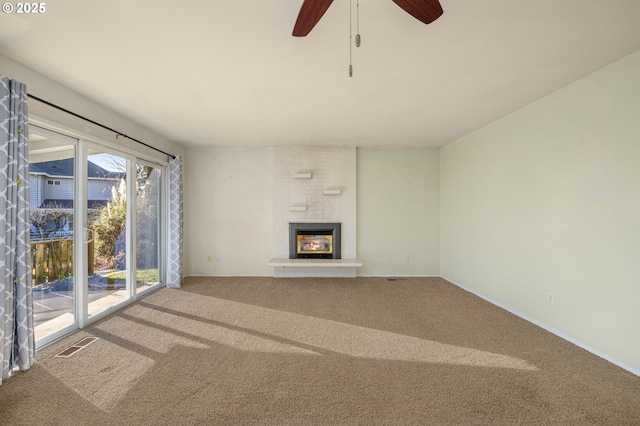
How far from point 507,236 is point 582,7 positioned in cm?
259

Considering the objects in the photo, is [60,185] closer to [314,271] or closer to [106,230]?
[106,230]

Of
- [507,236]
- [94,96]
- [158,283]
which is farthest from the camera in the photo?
[158,283]

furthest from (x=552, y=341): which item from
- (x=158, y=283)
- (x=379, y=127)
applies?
(x=158, y=283)

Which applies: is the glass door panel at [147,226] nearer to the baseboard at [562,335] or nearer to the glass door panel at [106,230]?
the glass door panel at [106,230]

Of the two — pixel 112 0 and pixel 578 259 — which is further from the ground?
pixel 112 0

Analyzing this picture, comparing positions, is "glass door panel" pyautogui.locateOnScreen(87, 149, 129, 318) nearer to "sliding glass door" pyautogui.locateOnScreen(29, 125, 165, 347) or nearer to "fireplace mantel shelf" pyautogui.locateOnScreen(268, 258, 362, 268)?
"sliding glass door" pyautogui.locateOnScreen(29, 125, 165, 347)

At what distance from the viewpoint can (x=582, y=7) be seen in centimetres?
165

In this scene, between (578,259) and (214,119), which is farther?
(214,119)

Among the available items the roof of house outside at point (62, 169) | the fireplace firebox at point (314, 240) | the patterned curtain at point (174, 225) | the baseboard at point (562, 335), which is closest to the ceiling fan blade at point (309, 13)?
the roof of house outside at point (62, 169)

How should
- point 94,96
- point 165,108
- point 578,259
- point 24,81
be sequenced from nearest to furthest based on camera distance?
point 24,81 < point 578,259 < point 94,96 < point 165,108

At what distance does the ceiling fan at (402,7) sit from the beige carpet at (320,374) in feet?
7.68

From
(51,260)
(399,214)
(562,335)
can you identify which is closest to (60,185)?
(51,260)

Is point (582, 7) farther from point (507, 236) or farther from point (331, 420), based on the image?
point (331, 420)

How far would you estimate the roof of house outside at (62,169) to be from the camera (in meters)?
2.57
